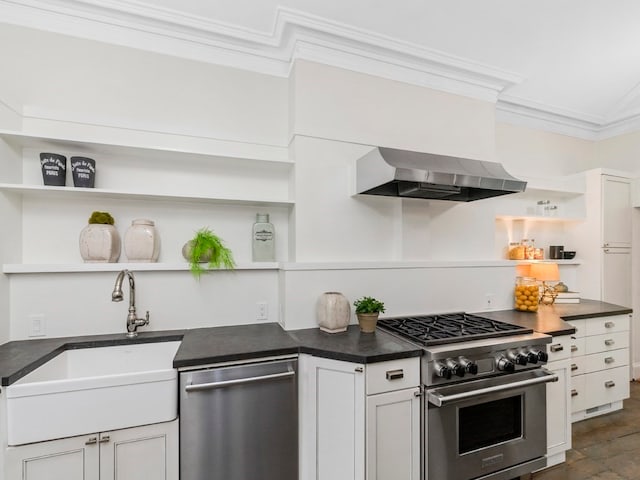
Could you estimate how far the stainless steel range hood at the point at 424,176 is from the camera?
196 centimetres

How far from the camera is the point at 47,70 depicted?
2002 millimetres

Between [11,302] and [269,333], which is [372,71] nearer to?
[269,333]

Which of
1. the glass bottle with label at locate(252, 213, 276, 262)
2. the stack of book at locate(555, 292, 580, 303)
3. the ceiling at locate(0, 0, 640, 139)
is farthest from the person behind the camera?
the stack of book at locate(555, 292, 580, 303)

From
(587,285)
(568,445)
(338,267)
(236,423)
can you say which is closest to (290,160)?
(338,267)

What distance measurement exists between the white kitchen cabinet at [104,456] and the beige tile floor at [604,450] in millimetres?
2263

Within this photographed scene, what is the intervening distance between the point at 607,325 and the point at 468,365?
199 cm

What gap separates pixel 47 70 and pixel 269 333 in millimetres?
2128

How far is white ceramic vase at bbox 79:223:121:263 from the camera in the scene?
1.95 meters

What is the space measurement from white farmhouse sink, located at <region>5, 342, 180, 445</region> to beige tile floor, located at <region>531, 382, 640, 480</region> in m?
2.37

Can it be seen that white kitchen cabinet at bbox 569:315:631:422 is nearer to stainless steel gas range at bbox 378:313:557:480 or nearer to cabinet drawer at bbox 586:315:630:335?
cabinet drawer at bbox 586:315:630:335

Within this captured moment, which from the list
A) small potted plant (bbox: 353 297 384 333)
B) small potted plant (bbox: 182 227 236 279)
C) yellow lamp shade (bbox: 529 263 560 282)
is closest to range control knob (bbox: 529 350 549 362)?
small potted plant (bbox: 353 297 384 333)

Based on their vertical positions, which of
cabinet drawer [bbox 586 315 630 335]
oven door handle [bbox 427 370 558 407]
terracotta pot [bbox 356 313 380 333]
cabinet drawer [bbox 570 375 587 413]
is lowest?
cabinet drawer [bbox 570 375 587 413]

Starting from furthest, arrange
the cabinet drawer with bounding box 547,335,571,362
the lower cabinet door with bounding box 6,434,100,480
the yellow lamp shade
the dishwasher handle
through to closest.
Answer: the yellow lamp shade
the cabinet drawer with bounding box 547,335,571,362
the dishwasher handle
the lower cabinet door with bounding box 6,434,100,480

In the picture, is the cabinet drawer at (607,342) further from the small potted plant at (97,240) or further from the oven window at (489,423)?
the small potted plant at (97,240)
